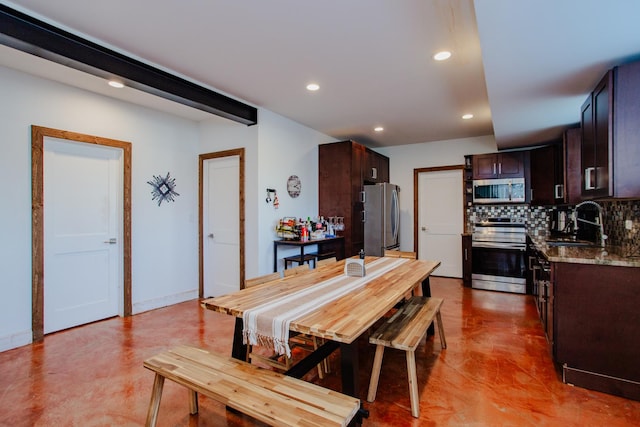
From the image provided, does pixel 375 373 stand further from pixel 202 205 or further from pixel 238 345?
pixel 202 205

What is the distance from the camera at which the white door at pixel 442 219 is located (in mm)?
5922

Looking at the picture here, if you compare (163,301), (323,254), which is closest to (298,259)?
(323,254)

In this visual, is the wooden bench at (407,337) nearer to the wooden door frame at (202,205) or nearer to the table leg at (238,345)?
the table leg at (238,345)

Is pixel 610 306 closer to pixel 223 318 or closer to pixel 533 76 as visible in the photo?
pixel 533 76

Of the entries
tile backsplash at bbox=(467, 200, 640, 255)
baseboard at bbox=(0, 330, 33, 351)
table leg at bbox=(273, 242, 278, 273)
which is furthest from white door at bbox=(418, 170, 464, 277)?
baseboard at bbox=(0, 330, 33, 351)

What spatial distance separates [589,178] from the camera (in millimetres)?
2570

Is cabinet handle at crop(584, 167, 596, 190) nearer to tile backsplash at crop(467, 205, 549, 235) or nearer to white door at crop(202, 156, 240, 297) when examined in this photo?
tile backsplash at crop(467, 205, 549, 235)

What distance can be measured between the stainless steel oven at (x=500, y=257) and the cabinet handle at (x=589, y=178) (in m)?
2.42

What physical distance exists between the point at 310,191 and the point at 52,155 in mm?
Result: 3207

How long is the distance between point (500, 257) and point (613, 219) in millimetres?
1827

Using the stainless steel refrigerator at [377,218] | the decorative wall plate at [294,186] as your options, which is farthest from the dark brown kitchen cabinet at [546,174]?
the decorative wall plate at [294,186]

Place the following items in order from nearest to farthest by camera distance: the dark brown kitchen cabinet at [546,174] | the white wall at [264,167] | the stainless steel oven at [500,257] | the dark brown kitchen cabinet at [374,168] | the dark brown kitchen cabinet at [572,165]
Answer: the dark brown kitchen cabinet at [572,165]
the white wall at [264,167]
the dark brown kitchen cabinet at [546,174]
the stainless steel oven at [500,257]
the dark brown kitchen cabinet at [374,168]

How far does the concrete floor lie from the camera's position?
76.3 inches

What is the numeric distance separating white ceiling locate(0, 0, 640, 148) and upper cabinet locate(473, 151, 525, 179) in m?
1.14
